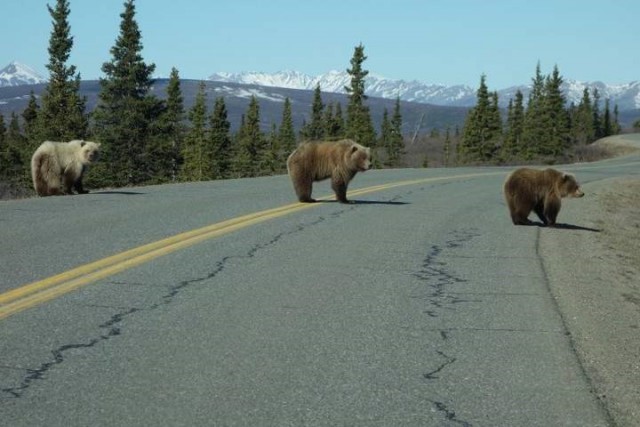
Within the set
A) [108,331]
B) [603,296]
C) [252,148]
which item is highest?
[252,148]

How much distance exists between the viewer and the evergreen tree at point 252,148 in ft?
269

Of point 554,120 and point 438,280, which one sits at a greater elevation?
point 554,120

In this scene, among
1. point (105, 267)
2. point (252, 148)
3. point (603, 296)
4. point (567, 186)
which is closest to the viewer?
point (105, 267)

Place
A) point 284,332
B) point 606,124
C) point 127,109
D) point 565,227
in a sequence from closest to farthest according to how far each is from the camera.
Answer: point 284,332
point 565,227
point 127,109
point 606,124

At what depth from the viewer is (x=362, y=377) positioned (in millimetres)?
4664

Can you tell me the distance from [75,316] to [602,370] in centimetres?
383

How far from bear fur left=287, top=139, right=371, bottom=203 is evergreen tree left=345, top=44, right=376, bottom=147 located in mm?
52782

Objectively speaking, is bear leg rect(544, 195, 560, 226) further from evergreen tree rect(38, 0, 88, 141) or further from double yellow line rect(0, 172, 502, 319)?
evergreen tree rect(38, 0, 88, 141)

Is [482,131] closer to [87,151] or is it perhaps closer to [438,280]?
[87,151]

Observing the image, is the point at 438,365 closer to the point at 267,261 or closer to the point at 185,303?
the point at 185,303

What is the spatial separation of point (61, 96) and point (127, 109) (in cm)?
509

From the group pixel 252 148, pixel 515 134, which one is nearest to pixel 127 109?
pixel 252 148

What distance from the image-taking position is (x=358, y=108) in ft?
225

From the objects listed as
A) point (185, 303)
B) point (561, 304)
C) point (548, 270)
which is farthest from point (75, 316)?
point (548, 270)
